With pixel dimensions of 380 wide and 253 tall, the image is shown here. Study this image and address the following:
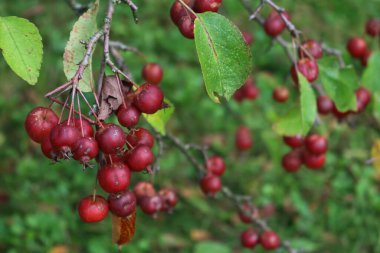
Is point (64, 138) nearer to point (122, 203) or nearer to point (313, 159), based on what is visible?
point (122, 203)

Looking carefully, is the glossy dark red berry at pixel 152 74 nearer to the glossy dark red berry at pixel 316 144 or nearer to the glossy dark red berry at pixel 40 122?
the glossy dark red berry at pixel 316 144

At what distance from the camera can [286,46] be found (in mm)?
1663

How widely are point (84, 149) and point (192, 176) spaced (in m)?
1.89

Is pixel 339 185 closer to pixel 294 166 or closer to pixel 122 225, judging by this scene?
pixel 294 166

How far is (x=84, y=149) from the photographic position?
96 cm

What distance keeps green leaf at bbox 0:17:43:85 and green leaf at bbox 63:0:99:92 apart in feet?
0.19

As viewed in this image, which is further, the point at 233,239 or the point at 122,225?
the point at 233,239

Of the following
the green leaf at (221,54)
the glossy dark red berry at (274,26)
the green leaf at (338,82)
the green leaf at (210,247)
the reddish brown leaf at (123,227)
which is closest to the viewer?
the green leaf at (221,54)

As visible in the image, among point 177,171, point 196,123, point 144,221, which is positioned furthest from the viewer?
point 196,123

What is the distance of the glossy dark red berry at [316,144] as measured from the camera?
1.76m

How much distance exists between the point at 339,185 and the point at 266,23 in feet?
4.23

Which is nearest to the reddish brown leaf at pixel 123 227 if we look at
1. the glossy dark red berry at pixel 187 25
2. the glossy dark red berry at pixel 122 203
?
the glossy dark red berry at pixel 122 203

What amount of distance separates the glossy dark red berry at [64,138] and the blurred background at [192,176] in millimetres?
1315

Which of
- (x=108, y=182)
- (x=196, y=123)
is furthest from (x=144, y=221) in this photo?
(x=108, y=182)
